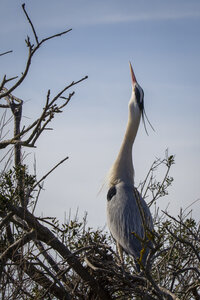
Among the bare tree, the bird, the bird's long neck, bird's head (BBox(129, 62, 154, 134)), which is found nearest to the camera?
the bare tree

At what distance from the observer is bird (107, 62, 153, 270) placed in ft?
17.4

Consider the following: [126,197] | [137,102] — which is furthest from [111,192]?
[137,102]

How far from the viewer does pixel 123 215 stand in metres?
5.50

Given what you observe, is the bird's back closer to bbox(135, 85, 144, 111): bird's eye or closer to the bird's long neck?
the bird's long neck

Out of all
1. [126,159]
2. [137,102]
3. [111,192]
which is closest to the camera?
[111,192]

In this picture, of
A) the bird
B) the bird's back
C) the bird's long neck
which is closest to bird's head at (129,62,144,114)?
the bird

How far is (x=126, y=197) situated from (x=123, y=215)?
0.21 m

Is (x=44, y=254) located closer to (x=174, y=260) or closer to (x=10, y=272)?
(x=10, y=272)

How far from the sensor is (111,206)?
5633 millimetres

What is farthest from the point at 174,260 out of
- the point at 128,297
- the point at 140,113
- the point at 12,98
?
the point at 140,113

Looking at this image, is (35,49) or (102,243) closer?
(35,49)

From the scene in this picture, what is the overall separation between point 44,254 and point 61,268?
0.54 ft

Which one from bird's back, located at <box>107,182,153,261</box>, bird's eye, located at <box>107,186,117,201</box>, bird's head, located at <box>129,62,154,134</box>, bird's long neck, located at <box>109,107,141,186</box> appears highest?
bird's head, located at <box>129,62,154,134</box>

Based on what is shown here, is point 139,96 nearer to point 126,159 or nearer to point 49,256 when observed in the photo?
point 126,159
